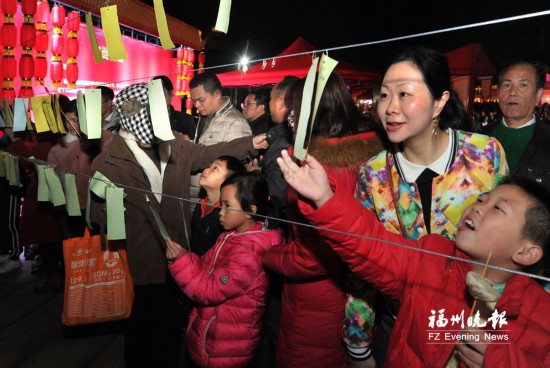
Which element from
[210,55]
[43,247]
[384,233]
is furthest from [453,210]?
[210,55]

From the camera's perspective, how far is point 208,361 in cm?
200

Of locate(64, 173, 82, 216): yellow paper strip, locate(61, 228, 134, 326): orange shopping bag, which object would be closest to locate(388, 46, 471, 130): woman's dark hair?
locate(64, 173, 82, 216): yellow paper strip

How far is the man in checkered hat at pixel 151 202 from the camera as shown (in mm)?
2340

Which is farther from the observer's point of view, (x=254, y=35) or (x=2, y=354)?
(x=254, y=35)

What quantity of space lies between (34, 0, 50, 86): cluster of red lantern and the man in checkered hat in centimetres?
422

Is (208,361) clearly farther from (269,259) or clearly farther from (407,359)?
(407,359)

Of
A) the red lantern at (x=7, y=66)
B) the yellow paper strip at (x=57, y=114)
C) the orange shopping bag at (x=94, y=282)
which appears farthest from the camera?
the red lantern at (x=7, y=66)

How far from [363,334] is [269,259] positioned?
0.52m

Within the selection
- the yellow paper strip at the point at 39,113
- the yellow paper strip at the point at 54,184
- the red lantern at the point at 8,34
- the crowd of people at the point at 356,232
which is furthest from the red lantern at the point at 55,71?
the crowd of people at the point at 356,232

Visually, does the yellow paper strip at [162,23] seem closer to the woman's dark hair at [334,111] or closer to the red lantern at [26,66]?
the woman's dark hair at [334,111]

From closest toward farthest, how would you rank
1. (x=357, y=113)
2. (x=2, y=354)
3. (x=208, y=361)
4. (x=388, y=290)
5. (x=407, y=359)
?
1. (x=407, y=359)
2. (x=388, y=290)
3. (x=357, y=113)
4. (x=208, y=361)
5. (x=2, y=354)

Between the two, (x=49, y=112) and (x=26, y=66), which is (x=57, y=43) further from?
(x=49, y=112)

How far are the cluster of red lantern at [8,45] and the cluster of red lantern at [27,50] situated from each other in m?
0.12

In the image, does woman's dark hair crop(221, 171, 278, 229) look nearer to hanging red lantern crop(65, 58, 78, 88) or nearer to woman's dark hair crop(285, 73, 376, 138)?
woman's dark hair crop(285, 73, 376, 138)
